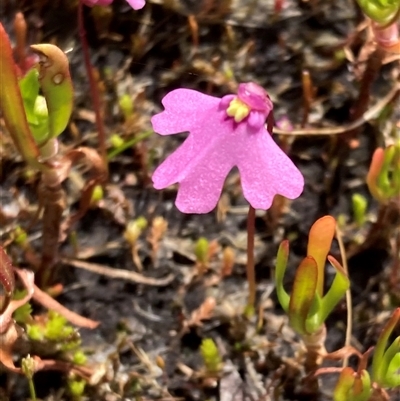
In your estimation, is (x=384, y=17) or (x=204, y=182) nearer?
(x=204, y=182)

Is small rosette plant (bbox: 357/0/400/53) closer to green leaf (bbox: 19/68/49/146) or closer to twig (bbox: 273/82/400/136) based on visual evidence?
twig (bbox: 273/82/400/136)

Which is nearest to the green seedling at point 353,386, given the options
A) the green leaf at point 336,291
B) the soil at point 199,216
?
the green leaf at point 336,291

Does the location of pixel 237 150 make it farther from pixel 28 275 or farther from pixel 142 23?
pixel 142 23

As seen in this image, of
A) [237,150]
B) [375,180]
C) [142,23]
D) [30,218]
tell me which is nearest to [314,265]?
[237,150]

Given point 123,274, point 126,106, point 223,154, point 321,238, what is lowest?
point 123,274

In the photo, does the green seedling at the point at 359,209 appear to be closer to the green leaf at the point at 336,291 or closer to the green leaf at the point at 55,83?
the green leaf at the point at 336,291

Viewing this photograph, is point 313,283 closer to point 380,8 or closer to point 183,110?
point 183,110

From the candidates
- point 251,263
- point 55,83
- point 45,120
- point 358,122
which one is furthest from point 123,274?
point 358,122
